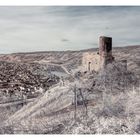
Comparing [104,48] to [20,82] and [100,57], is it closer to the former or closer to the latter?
[100,57]

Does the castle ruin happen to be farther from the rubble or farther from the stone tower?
the rubble

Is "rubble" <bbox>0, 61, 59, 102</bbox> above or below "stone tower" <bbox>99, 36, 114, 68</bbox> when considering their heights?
below

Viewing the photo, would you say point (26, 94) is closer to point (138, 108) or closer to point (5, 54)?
point (5, 54)

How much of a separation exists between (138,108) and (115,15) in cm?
72

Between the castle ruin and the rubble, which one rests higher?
the castle ruin

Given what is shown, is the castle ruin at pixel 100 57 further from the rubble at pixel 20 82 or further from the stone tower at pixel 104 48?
the rubble at pixel 20 82

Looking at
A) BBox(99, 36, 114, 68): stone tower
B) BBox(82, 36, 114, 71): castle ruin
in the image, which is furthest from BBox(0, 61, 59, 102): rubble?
BBox(99, 36, 114, 68): stone tower

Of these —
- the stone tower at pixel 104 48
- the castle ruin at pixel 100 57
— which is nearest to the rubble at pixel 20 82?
the castle ruin at pixel 100 57

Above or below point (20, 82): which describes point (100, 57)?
above

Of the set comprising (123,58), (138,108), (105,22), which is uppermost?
(105,22)

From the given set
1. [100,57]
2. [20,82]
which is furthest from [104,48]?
[20,82]

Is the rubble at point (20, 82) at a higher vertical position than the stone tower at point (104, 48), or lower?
lower

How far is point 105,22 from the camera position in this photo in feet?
13.9
